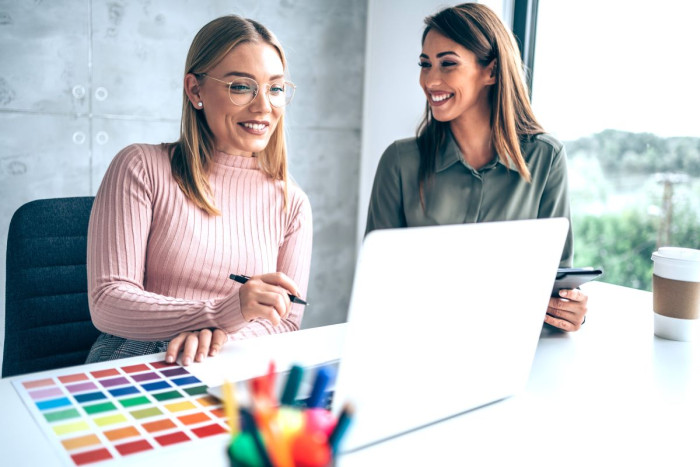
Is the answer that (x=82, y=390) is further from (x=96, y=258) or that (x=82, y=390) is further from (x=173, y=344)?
(x=96, y=258)

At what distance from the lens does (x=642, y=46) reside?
7.72 feet

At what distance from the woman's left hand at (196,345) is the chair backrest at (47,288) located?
47 cm

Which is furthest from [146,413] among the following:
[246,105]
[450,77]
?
[450,77]

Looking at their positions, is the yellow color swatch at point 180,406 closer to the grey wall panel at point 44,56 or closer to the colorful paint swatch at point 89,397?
the colorful paint swatch at point 89,397

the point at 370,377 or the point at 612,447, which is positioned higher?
the point at 370,377

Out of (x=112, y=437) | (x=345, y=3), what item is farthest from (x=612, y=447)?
(x=345, y=3)

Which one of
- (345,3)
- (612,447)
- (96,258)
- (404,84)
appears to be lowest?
(612,447)

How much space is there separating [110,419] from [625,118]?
90.0 inches

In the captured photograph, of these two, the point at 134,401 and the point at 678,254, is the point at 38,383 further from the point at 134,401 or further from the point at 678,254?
the point at 678,254

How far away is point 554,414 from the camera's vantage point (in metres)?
0.90

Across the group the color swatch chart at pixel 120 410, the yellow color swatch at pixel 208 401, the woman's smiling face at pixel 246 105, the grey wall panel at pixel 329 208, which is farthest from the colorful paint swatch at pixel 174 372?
the grey wall panel at pixel 329 208

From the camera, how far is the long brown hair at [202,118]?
4.67 ft

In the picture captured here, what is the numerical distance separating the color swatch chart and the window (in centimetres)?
167

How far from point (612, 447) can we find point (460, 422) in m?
0.20
